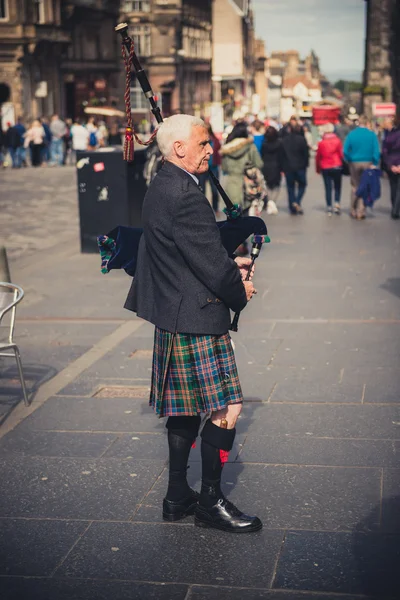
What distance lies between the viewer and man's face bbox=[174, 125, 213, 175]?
4418 millimetres

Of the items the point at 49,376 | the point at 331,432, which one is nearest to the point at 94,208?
the point at 49,376

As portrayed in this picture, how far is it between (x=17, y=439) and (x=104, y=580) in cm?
200

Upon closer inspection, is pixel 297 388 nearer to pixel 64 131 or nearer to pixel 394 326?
pixel 394 326

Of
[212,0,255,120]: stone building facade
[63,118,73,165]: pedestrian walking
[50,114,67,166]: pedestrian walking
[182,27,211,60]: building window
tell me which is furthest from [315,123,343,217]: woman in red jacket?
[212,0,255,120]: stone building facade

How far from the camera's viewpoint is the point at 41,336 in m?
8.80

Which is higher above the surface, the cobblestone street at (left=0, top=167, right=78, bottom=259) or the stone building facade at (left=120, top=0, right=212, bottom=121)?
the stone building facade at (left=120, top=0, right=212, bottom=121)

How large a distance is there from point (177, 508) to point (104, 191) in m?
8.99

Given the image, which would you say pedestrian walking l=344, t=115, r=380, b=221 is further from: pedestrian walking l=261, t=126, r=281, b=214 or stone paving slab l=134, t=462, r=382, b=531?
stone paving slab l=134, t=462, r=382, b=531

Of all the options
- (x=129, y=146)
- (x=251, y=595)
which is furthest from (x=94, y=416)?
(x=251, y=595)

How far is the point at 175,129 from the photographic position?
438 centimetres

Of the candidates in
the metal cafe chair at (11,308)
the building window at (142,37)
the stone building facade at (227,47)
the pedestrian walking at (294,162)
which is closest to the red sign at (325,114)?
the building window at (142,37)

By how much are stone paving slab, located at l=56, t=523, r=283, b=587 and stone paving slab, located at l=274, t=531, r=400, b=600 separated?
0.07m

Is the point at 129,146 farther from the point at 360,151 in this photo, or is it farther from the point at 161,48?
the point at 161,48

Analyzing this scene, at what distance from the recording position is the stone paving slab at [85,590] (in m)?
4.03
